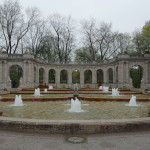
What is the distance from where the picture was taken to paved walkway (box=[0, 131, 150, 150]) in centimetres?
452

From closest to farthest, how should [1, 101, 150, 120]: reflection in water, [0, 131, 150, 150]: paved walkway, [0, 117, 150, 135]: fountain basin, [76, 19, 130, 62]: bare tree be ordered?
1. [0, 131, 150, 150]: paved walkway
2. [0, 117, 150, 135]: fountain basin
3. [1, 101, 150, 120]: reflection in water
4. [76, 19, 130, 62]: bare tree

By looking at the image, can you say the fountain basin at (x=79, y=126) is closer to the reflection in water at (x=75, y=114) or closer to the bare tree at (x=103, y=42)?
the reflection in water at (x=75, y=114)

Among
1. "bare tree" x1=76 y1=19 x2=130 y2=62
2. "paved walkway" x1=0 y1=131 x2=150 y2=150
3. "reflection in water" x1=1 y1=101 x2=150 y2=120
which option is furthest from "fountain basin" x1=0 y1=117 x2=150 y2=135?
"bare tree" x1=76 y1=19 x2=130 y2=62

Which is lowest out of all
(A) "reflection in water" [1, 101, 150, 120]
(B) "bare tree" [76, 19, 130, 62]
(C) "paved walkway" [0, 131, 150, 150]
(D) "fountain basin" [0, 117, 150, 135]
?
(C) "paved walkway" [0, 131, 150, 150]

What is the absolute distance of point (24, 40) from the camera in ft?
148

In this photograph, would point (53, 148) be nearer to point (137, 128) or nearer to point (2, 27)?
point (137, 128)

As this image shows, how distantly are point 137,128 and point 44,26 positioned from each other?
4477cm

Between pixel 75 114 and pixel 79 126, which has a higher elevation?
pixel 79 126

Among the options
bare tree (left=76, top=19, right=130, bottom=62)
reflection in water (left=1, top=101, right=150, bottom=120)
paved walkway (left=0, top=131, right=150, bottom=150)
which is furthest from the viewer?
bare tree (left=76, top=19, right=130, bottom=62)

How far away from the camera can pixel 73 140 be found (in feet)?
16.6

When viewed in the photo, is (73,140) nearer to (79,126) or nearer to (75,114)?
(79,126)

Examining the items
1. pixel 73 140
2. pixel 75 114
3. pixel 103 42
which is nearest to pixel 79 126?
pixel 73 140

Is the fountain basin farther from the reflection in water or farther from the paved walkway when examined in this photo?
the reflection in water

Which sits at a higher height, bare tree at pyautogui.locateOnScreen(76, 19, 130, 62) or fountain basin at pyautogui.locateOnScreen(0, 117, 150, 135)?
bare tree at pyautogui.locateOnScreen(76, 19, 130, 62)
